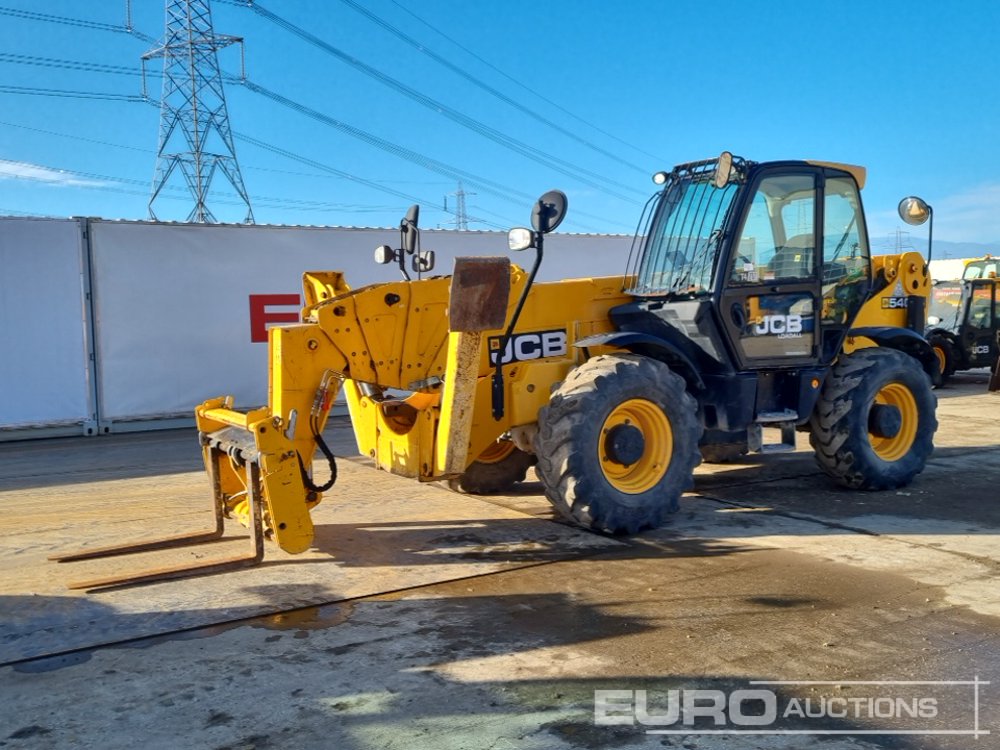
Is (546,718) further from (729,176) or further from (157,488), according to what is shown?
(157,488)

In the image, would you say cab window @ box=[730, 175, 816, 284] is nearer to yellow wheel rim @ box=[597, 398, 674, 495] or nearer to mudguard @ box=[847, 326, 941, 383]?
mudguard @ box=[847, 326, 941, 383]

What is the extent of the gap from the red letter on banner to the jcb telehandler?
22.0 ft

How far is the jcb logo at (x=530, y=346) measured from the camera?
6.35 metres

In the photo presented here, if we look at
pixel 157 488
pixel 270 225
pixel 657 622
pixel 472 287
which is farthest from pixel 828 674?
pixel 270 225

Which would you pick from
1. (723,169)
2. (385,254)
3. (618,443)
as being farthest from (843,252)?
(385,254)

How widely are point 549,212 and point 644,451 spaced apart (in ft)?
5.88

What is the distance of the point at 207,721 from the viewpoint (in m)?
3.51

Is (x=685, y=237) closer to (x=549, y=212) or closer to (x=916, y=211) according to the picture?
(x=549, y=212)

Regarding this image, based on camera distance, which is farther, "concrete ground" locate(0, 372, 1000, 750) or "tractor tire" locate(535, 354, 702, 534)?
"tractor tire" locate(535, 354, 702, 534)

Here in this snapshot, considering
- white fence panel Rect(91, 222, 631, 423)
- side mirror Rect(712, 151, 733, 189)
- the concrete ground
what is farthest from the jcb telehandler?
white fence panel Rect(91, 222, 631, 423)

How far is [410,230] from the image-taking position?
6824 millimetres

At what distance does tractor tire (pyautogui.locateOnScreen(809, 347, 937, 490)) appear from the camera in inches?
285

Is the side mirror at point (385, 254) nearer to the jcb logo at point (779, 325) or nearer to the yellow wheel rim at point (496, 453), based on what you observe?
the yellow wheel rim at point (496, 453)

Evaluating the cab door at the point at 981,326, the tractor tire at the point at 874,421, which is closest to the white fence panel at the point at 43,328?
the tractor tire at the point at 874,421
